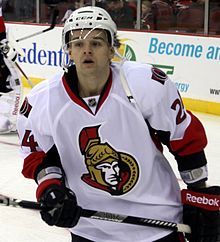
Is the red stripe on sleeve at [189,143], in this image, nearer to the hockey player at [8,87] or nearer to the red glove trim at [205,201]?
the red glove trim at [205,201]

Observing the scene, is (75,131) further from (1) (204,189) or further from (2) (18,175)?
(2) (18,175)

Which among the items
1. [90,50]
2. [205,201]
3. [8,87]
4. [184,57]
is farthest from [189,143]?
[184,57]

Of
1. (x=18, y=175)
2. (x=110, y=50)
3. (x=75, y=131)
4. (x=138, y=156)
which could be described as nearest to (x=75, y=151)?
(x=75, y=131)

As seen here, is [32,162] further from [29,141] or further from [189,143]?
[189,143]

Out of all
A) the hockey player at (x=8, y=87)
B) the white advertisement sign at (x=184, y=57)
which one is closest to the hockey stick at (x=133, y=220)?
the hockey player at (x=8, y=87)

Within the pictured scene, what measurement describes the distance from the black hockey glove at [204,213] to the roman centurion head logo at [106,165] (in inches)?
6.0

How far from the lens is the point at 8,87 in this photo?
452 centimetres

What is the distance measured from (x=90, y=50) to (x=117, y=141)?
0.74 ft

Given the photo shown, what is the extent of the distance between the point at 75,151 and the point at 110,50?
260 millimetres

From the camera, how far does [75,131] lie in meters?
1.47

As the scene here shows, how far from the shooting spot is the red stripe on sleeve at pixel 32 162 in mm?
1567

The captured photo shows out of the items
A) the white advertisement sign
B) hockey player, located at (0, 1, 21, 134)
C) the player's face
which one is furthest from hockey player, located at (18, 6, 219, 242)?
the white advertisement sign

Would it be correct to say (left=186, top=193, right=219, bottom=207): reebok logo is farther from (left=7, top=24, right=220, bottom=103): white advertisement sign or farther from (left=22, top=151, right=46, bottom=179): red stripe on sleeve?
(left=7, top=24, right=220, bottom=103): white advertisement sign

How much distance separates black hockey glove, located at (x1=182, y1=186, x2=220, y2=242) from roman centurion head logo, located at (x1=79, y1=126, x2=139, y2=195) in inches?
6.0
